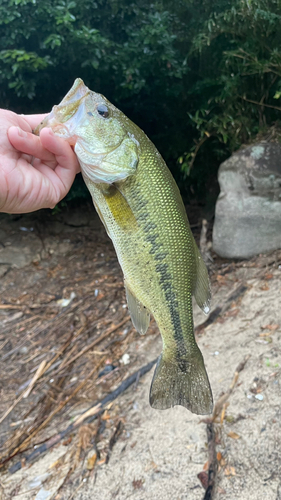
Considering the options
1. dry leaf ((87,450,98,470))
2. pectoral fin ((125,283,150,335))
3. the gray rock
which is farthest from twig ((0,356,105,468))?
the gray rock

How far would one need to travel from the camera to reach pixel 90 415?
114 inches

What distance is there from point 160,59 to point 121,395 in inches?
149

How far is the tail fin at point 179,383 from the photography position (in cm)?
155

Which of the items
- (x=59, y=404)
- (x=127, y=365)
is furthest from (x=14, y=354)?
(x=127, y=365)

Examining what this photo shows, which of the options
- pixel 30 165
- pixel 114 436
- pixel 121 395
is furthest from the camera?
pixel 121 395

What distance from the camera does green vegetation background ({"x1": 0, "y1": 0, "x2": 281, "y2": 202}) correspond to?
3857 mm

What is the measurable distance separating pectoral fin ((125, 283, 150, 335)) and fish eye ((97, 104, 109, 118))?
0.71 metres

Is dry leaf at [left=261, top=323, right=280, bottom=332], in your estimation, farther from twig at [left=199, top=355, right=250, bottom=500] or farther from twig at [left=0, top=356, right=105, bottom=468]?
twig at [left=0, top=356, right=105, bottom=468]

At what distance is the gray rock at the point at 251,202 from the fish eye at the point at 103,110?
3.10 m

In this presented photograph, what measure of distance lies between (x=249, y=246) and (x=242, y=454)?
8.26 feet

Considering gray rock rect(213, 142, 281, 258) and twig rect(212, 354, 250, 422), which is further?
gray rock rect(213, 142, 281, 258)

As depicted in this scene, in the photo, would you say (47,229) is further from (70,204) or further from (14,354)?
(14,354)

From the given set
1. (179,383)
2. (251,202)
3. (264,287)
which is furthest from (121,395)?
(251,202)

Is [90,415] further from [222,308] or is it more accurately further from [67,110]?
[67,110]
